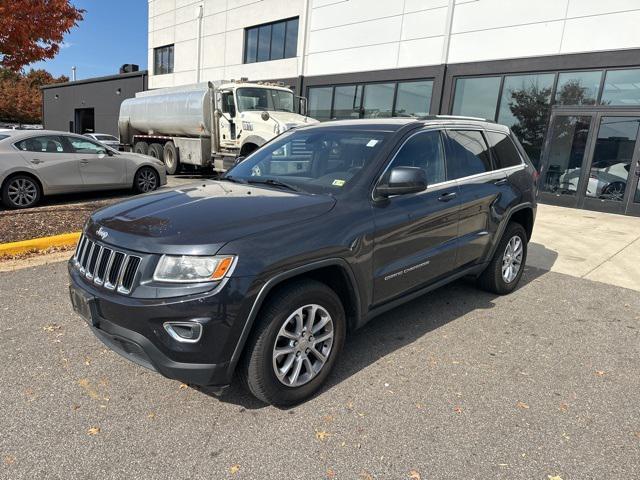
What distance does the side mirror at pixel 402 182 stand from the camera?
3197mm

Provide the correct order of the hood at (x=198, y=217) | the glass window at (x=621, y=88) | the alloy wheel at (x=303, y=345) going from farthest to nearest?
1. the glass window at (x=621, y=88)
2. the alloy wheel at (x=303, y=345)
3. the hood at (x=198, y=217)

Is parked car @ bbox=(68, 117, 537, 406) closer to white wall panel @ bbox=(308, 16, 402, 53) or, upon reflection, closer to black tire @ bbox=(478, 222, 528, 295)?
black tire @ bbox=(478, 222, 528, 295)

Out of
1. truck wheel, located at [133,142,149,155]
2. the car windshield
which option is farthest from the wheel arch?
truck wheel, located at [133,142,149,155]

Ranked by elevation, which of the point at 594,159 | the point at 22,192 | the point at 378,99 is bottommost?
the point at 22,192

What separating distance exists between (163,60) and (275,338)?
2693cm

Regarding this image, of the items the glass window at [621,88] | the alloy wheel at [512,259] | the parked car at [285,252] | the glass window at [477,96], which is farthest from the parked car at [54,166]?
the glass window at [621,88]

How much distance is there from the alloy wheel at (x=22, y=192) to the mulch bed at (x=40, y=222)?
1.19ft

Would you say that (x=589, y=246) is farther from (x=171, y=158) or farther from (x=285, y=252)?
(x=171, y=158)

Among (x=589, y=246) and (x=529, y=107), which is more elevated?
(x=529, y=107)

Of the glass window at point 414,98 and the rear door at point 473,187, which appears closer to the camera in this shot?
the rear door at point 473,187

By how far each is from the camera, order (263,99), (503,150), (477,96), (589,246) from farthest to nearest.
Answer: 1. (477,96)
2. (263,99)
3. (589,246)
4. (503,150)

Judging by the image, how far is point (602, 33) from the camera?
11.0 m

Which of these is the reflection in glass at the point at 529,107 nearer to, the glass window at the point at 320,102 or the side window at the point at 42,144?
the glass window at the point at 320,102

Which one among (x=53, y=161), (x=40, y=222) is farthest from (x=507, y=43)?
(x=40, y=222)
